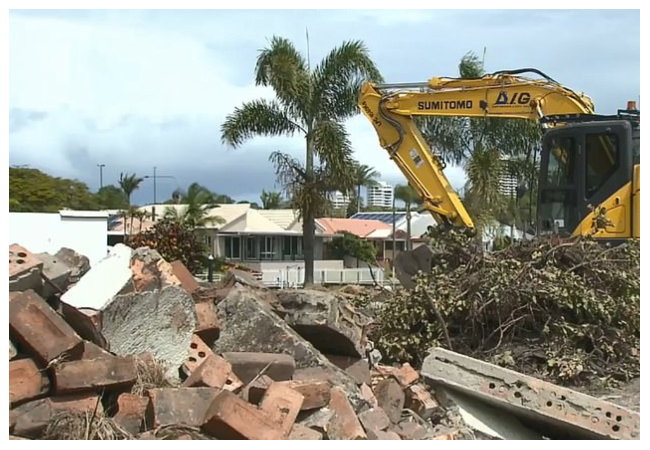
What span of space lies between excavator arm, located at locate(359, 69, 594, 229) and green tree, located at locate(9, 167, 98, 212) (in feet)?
59.5

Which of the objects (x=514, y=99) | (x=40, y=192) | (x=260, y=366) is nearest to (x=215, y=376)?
(x=260, y=366)

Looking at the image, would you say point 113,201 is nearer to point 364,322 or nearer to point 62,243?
point 62,243

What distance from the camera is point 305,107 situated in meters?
19.6

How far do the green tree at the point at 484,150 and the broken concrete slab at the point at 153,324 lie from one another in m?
14.5

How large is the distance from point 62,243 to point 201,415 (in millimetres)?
8769

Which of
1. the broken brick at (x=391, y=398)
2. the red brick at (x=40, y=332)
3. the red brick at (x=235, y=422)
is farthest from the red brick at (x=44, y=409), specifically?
the broken brick at (x=391, y=398)

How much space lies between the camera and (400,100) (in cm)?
1270

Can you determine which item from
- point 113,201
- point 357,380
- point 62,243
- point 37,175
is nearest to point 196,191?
point 37,175

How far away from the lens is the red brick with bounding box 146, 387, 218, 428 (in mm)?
5055

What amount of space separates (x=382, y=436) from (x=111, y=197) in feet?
138

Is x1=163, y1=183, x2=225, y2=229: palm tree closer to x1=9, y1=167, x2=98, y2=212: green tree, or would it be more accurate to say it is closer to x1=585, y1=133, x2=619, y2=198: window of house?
x1=9, y1=167, x2=98, y2=212: green tree

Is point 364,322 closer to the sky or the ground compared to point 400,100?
closer to the ground

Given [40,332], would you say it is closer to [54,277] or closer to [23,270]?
[23,270]

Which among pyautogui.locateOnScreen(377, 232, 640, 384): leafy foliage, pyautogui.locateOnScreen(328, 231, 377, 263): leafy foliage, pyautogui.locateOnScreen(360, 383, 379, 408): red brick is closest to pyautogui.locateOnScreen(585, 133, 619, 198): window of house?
pyautogui.locateOnScreen(377, 232, 640, 384): leafy foliage
